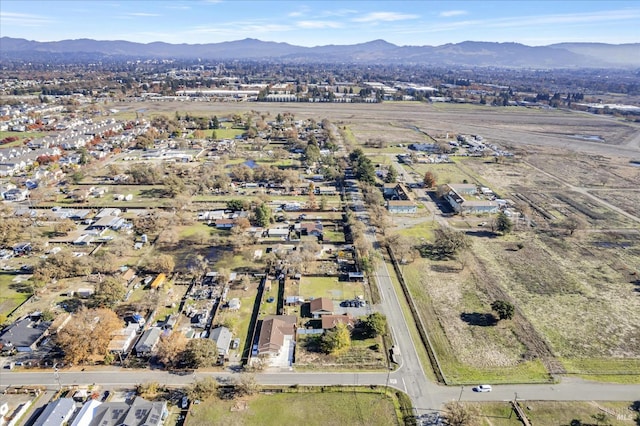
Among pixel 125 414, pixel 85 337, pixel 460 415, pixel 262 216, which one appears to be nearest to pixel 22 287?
→ pixel 85 337

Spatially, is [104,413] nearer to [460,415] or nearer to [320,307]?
[320,307]

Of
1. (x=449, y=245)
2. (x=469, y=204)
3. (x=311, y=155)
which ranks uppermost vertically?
(x=311, y=155)

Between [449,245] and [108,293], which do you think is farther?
[449,245]

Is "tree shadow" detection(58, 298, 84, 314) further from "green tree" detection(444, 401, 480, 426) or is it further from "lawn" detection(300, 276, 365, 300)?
"green tree" detection(444, 401, 480, 426)

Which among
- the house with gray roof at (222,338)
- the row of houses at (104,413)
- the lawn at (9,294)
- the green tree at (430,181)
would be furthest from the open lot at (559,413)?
the green tree at (430,181)

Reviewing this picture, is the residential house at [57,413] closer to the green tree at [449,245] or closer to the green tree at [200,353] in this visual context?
the green tree at [200,353]

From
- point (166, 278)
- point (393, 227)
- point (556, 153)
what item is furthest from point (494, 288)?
point (556, 153)

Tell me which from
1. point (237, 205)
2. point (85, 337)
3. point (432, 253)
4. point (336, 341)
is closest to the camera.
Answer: point (85, 337)
